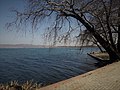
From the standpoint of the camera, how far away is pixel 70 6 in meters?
16.9

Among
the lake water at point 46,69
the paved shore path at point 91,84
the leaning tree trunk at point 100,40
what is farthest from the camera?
the lake water at point 46,69

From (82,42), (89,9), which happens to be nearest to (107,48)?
(82,42)

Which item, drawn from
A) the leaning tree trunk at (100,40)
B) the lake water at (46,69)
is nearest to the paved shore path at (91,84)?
the lake water at (46,69)

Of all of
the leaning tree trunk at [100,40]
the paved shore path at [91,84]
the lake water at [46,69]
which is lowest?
the lake water at [46,69]

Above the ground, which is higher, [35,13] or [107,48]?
[35,13]

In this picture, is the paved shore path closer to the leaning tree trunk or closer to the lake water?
the lake water

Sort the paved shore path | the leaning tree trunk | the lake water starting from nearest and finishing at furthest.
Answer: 1. the paved shore path
2. the leaning tree trunk
3. the lake water

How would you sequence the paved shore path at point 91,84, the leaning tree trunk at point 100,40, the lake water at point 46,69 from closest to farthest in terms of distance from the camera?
the paved shore path at point 91,84 → the leaning tree trunk at point 100,40 → the lake water at point 46,69

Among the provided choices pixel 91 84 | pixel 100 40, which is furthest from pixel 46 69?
pixel 91 84

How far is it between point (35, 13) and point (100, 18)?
580 centimetres

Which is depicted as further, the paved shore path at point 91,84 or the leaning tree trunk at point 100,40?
the leaning tree trunk at point 100,40

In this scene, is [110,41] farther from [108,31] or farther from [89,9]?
[89,9]

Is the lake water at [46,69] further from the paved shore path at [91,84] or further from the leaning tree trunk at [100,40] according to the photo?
the paved shore path at [91,84]

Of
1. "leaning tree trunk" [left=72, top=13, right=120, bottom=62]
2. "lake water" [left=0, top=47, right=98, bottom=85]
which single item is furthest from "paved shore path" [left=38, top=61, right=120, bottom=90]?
"leaning tree trunk" [left=72, top=13, right=120, bottom=62]
